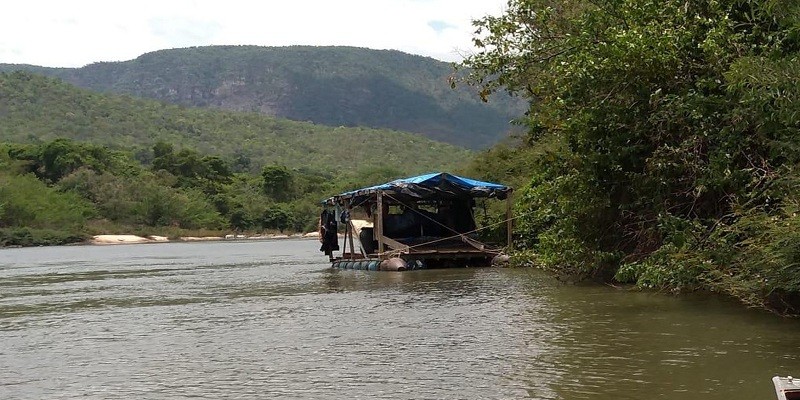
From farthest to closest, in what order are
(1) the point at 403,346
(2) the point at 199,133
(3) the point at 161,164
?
(2) the point at 199,133
(3) the point at 161,164
(1) the point at 403,346

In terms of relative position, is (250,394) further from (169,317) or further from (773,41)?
(773,41)

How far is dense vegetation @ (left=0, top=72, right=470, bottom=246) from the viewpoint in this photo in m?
69.6

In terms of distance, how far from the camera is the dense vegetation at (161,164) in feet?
228

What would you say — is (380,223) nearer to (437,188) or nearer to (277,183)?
(437,188)

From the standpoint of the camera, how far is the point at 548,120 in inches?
578

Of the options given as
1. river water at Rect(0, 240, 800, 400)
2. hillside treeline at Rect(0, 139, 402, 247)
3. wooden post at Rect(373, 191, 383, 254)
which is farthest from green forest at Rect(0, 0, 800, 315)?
hillside treeline at Rect(0, 139, 402, 247)

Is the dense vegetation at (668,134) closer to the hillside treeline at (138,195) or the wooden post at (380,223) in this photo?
the wooden post at (380,223)

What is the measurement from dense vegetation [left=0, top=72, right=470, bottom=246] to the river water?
55440mm

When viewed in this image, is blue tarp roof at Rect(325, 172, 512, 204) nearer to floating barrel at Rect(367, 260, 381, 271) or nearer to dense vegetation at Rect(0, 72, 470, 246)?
floating barrel at Rect(367, 260, 381, 271)

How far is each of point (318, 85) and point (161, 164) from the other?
328 feet

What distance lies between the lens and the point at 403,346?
30.1ft

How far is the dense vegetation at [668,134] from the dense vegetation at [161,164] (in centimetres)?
5663

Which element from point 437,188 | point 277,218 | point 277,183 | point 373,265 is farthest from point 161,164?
point 437,188

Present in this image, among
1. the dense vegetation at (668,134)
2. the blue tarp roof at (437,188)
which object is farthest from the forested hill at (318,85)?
the dense vegetation at (668,134)
